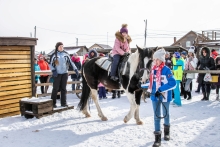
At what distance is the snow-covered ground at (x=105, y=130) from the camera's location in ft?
14.6

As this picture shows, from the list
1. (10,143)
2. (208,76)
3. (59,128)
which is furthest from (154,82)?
(208,76)

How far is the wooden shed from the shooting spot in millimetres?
6297

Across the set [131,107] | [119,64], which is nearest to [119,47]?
[119,64]

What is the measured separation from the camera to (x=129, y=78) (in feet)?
18.7

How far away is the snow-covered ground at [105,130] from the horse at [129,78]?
41 centimetres

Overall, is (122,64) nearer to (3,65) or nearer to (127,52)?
(127,52)

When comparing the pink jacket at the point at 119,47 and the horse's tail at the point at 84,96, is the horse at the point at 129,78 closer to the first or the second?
the horse's tail at the point at 84,96

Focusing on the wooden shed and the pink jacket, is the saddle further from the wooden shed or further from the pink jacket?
the wooden shed

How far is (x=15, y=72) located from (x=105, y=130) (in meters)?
3.34

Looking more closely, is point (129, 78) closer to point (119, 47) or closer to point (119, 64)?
point (119, 64)

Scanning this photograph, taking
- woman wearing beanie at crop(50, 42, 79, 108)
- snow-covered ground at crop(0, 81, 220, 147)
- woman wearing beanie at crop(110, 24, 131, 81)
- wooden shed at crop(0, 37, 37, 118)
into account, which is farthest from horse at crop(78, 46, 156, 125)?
wooden shed at crop(0, 37, 37, 118)

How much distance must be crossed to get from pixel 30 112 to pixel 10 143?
1683 millimetres

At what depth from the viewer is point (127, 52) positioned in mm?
6062

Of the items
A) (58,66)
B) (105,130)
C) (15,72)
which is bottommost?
(105,130)
